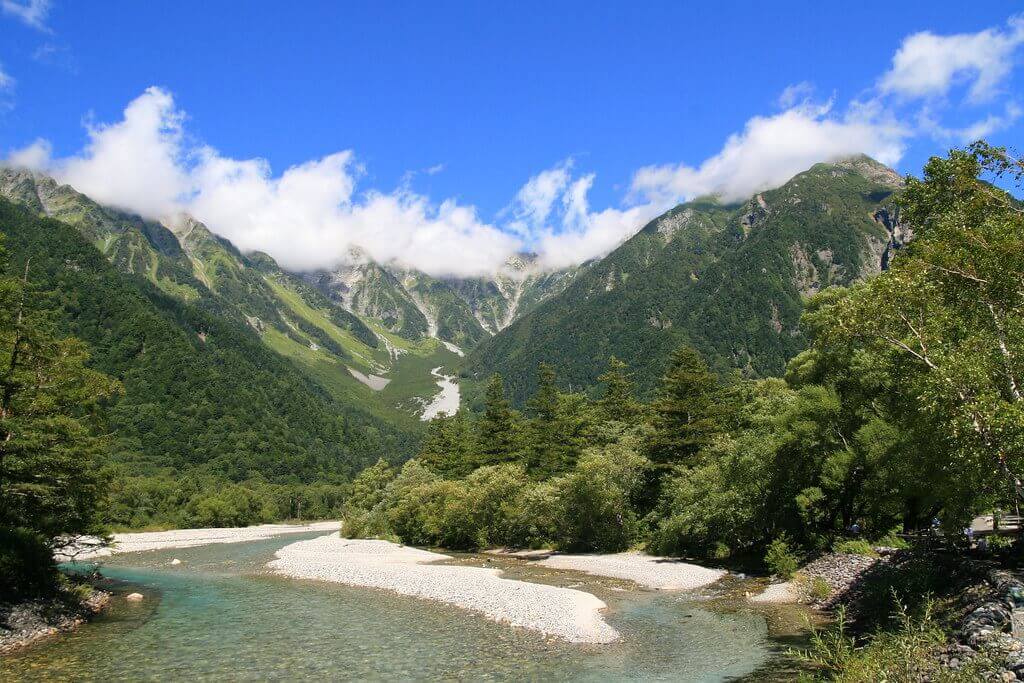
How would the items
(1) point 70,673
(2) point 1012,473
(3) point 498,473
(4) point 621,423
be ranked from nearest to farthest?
(2) point 1012,473 → (1) point 70,673 → (3) point 498,473 → (4) point 621,423

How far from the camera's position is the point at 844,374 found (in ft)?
133

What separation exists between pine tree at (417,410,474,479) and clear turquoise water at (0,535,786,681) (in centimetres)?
4742

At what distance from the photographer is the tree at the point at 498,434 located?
272ft

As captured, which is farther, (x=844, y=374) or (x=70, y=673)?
(x=844, y=374)

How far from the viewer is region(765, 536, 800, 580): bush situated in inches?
1502

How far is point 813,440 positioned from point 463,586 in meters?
23.1

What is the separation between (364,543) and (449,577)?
37644 millimetres

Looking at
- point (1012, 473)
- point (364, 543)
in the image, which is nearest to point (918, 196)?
point (1012, 473)

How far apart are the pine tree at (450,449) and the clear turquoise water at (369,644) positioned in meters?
47.4

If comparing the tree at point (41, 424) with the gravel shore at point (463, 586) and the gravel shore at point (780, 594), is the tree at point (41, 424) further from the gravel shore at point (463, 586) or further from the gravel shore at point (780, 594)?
the gravel shore at point (780, 594)

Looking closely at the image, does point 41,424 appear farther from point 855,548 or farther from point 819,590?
point 855,548

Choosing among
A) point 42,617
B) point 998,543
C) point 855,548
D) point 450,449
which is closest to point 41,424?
point 42,617

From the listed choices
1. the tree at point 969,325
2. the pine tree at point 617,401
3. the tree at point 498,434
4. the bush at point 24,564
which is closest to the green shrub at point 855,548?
the tree at point 969,325

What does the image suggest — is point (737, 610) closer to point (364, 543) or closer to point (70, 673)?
point (70, 673)
